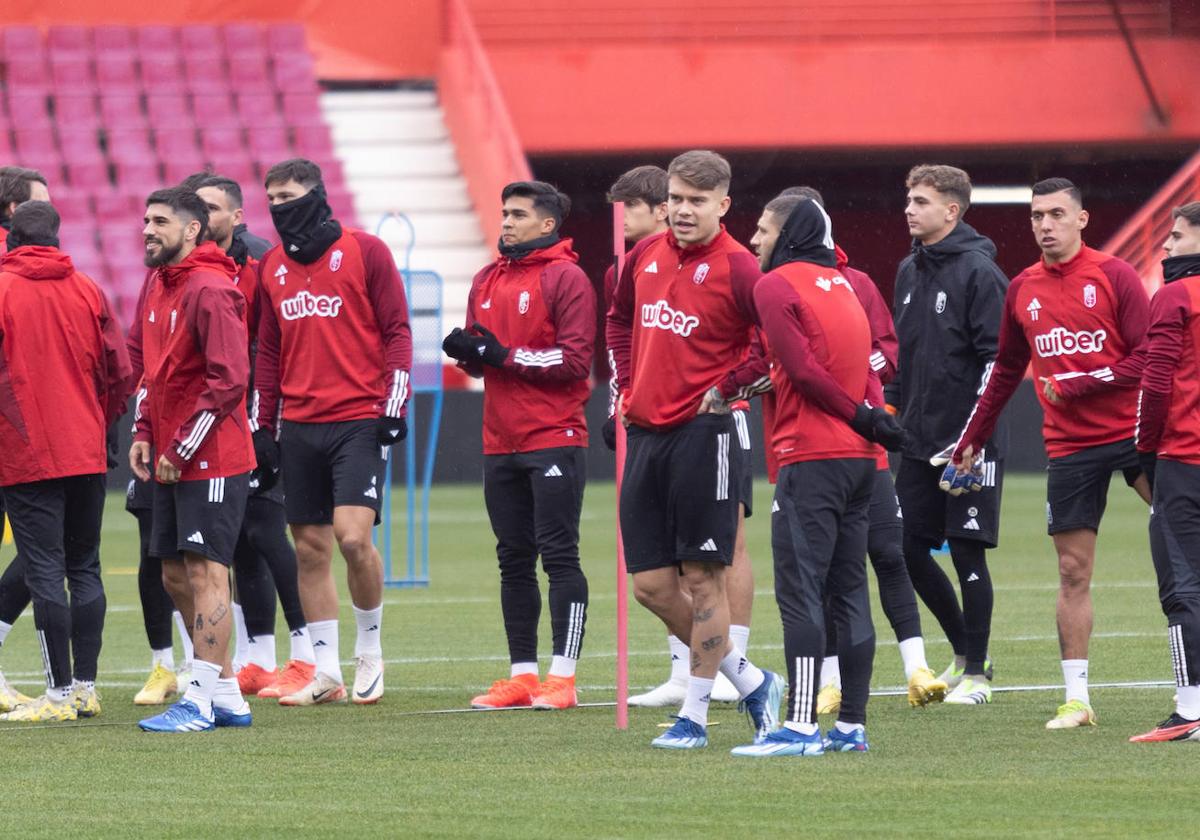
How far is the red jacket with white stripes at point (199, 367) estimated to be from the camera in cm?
805

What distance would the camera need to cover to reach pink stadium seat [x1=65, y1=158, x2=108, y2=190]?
30.0 meters

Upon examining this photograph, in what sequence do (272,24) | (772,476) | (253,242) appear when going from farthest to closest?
(272,24)
(253,242)
(772,476)

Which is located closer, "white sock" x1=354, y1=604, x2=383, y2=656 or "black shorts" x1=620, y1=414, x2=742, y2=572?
"black shorts" x1=620, y1=414, x2=742, y2=572

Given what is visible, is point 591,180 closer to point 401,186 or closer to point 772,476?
point 401,186

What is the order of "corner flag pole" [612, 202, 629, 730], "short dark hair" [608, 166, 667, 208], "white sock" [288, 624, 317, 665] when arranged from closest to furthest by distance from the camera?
1. "corner flag pole" [612, 202, 629, 730]
2. "short dark hair" [608, 166, 667, 208]
3. "white sock" [288, 624, 317, 665]

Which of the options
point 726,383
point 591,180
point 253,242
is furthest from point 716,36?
point 726,383

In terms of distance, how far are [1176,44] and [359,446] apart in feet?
79.2

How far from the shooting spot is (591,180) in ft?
108

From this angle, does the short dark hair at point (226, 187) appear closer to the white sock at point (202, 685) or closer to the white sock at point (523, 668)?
the white sock at point (202, 685)

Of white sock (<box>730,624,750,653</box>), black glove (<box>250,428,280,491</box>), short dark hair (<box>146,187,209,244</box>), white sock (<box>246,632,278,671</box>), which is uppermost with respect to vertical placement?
short dark hair (<box>146,187,209,244</box>)

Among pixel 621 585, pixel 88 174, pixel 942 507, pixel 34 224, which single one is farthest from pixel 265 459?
pixel 88 174

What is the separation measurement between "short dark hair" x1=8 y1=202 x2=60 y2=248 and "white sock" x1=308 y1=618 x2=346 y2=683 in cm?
206

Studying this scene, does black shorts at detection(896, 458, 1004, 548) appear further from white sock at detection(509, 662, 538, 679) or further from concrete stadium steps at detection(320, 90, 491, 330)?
concrete stadium steps at detection(320, 90, 491, 330)

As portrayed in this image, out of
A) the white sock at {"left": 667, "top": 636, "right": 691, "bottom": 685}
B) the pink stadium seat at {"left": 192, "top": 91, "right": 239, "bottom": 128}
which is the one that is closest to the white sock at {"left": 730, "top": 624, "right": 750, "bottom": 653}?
the white sock at {"left": 667, "top": 636, "right": 691, "bottom": 685}
